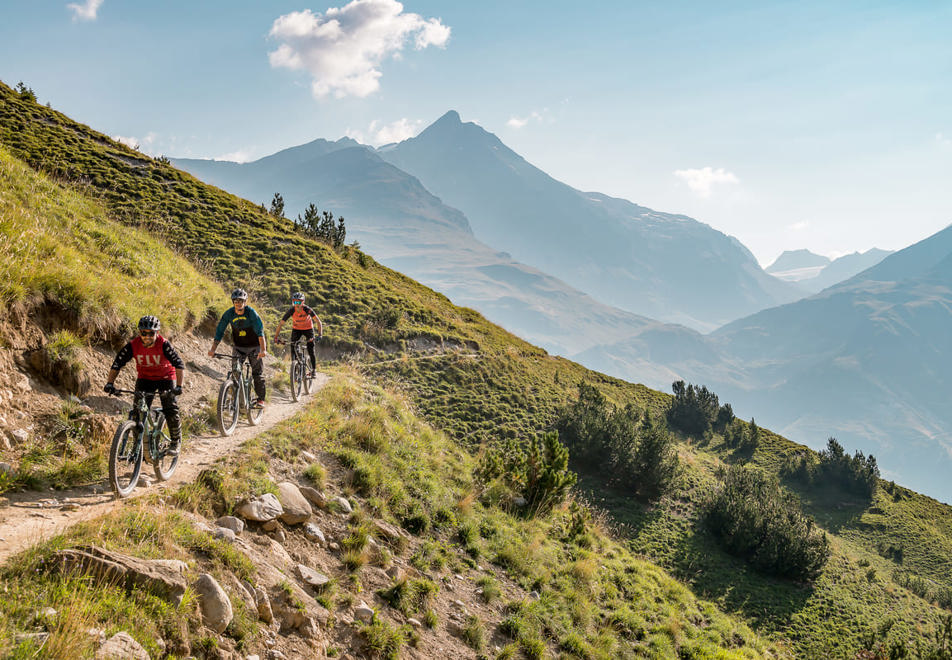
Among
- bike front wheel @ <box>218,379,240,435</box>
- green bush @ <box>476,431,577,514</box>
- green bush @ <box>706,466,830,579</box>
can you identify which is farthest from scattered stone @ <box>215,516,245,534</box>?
green bush @ <box>706,466,830,579</box>

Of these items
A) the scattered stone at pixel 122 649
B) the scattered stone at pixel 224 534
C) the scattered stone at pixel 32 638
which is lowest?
the scattered stone at pixel 224 534

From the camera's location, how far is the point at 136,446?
22.0ft

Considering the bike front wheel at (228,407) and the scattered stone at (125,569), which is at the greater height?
the bike front wheel at (228,407)

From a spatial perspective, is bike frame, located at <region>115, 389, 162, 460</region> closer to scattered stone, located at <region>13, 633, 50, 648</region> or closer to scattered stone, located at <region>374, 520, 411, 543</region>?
scattered stone, located at <region>13, 633, 50, 648</region>

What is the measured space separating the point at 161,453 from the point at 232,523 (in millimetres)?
1669

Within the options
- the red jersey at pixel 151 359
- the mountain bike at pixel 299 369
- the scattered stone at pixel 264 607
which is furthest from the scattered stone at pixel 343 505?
the mountain bike at pixel 299 369

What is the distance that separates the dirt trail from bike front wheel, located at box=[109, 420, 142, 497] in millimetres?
149

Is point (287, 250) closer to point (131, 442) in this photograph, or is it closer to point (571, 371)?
point (571, 371)

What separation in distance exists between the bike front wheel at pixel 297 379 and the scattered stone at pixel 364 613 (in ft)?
25.7

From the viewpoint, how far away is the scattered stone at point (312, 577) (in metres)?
6.69

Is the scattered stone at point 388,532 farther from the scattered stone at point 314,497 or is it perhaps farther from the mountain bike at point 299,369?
the mountain bike at point 299,369

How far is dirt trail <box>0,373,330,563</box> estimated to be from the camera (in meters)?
4.89

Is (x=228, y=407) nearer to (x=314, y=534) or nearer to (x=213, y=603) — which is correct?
(x=314, y=534)

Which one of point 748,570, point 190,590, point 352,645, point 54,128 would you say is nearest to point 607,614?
point 352,645
